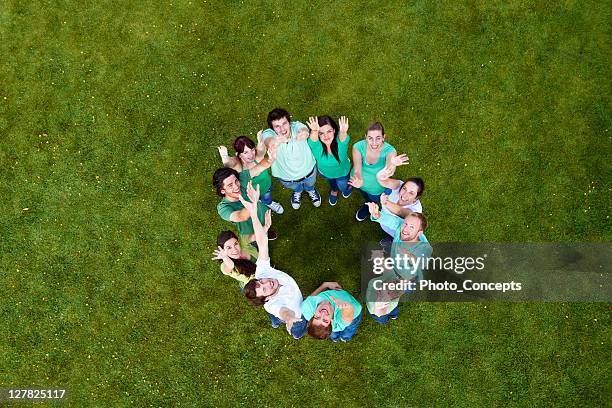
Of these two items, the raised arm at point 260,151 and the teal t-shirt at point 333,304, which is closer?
the teal t-shirt at point 333,304

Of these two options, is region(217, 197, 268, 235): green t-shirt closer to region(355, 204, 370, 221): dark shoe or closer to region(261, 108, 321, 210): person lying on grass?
region(261, 108, 321, 210): person lying on grass

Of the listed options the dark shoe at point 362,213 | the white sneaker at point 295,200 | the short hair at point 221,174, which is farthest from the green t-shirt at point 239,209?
the dark shoe at point 362,213

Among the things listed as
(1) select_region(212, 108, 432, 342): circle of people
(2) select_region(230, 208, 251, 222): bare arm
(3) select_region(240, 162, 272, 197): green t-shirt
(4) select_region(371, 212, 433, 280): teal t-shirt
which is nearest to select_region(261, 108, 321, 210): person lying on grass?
(1) select_region(212, 108, 432, 342): circle of people

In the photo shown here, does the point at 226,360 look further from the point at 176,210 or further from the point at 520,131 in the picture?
the point at 520,131

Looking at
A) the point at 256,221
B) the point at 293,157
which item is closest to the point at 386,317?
the point at 256,221

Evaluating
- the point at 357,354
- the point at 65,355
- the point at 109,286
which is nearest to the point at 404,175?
the point at 357,354

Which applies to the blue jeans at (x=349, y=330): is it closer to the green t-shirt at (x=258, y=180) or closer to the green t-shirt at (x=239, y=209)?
the green t-shirt at (x=239, y=209)
